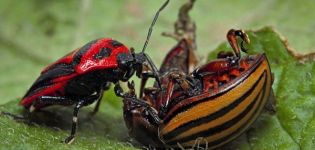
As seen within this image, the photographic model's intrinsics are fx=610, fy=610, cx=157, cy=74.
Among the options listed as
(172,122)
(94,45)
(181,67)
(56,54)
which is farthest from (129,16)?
(172,122)

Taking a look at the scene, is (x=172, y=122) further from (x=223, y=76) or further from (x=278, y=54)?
(x=278, y=54)

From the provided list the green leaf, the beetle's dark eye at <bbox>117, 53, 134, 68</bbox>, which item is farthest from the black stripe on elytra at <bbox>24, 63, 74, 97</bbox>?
the green leaf

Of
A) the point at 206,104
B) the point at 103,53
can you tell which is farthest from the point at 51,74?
the point at 206,104

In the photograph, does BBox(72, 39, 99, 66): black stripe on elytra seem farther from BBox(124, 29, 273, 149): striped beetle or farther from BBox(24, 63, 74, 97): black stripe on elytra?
BBox(124, 29, 273, 149): striped beetle

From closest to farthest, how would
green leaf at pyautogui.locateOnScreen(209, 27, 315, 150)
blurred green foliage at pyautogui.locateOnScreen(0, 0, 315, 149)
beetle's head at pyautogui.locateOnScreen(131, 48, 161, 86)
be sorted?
green leaf at pyautogui.locateOnScreen(209, 27, 315, 150)
beetle's head at pyautogui.locateOnScreen(131, 48, 161, 86)
blurred green foliage at pyautogui.locateOnScreen(0, 0, 315, 149)

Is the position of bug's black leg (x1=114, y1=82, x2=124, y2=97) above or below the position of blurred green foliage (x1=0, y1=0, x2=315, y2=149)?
below

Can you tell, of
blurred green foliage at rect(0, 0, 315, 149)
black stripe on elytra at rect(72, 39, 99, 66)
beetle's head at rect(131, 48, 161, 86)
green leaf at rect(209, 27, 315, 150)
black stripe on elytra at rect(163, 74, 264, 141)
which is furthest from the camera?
blurred green foliage at rect(0, 0, 315, 149)

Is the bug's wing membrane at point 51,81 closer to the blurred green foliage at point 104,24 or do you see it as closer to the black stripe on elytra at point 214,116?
the black stripe on elytra at point 214,116
